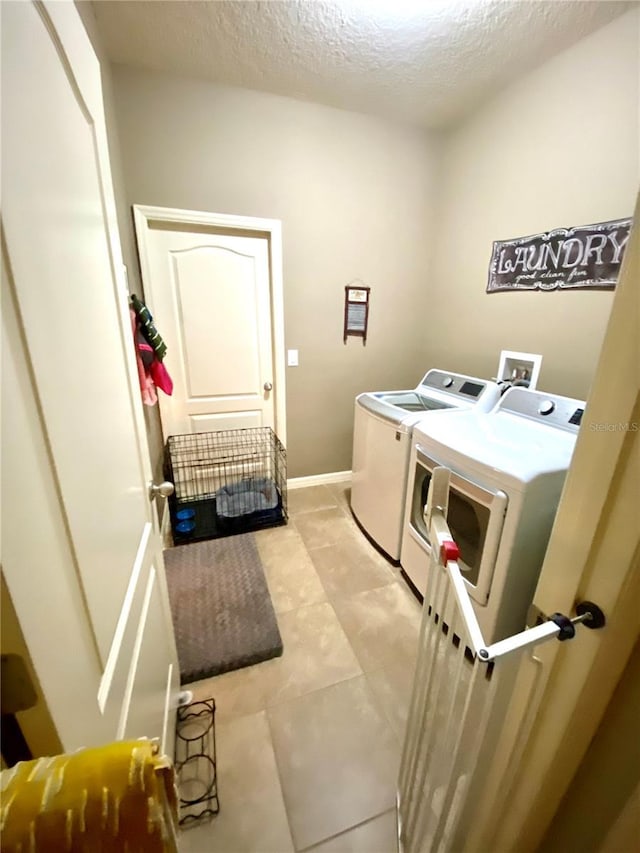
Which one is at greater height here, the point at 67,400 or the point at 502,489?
the point at 67,400

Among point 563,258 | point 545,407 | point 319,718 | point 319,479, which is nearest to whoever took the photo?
point 319,718

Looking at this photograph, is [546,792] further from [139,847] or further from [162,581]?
[162,581]

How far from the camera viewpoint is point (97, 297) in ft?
2.34

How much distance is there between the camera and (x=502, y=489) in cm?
120

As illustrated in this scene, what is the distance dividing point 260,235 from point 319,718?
2.72 metres

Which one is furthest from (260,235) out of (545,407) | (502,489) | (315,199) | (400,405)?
(502,489)

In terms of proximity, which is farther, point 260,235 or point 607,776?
point 260,235

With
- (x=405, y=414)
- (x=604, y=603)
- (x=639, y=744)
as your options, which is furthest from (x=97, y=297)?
(x=405, y=414)

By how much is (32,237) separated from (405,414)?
168 centimetres

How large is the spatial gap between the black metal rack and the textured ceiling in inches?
118

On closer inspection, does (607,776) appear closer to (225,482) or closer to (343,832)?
(343,832)

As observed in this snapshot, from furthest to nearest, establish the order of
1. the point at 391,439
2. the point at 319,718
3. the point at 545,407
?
1. the point at 391,439
2. the point at 545,407
3. the point at 319,718

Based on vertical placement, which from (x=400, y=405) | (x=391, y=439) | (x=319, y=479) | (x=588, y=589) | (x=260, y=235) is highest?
(x=260, y=235)

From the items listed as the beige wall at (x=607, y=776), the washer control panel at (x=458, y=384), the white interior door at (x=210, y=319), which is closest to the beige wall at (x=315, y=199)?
the white interior door at (x=210, y=319)
